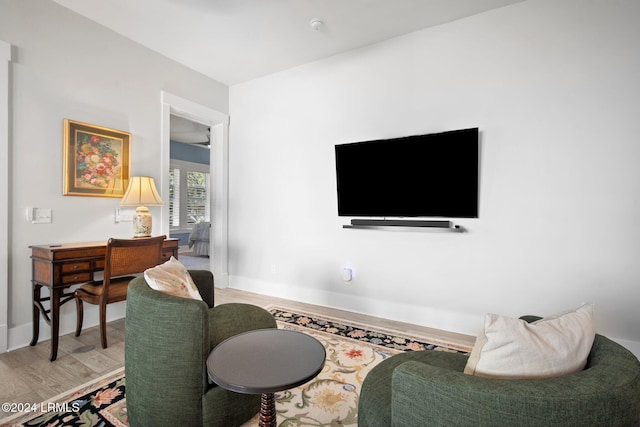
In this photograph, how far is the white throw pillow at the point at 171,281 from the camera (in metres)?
1.66

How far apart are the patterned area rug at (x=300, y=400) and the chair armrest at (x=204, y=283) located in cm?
72

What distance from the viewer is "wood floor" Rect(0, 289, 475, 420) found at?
197cm

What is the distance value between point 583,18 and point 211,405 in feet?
12.3

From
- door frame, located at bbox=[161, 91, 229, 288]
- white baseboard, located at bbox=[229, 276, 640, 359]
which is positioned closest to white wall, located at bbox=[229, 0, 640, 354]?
white baseboard, located at bbox=[229, 276, 640, 359]

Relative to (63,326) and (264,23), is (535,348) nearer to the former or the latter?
(264,23)

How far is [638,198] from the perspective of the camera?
7.61ft

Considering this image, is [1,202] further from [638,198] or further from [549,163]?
[638,198]

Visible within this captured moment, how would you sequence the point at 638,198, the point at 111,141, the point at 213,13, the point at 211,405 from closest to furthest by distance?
the point at 211,405 → the point at 638,198 → the point at 213,13 → the point at 111,141

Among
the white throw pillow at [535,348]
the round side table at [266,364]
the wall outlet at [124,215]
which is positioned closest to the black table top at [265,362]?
the round side table at [266,364]

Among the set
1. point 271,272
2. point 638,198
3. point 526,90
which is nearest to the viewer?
point 638,198

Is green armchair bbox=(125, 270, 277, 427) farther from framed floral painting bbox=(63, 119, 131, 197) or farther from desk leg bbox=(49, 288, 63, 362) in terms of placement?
framed floral painting bbox=(63, 119, 131, 197)

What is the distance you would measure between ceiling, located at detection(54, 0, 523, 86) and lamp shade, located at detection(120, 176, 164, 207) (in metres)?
1.54

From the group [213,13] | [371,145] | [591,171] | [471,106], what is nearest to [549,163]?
[591,171]

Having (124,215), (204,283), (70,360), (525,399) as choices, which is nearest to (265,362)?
(525,399)
